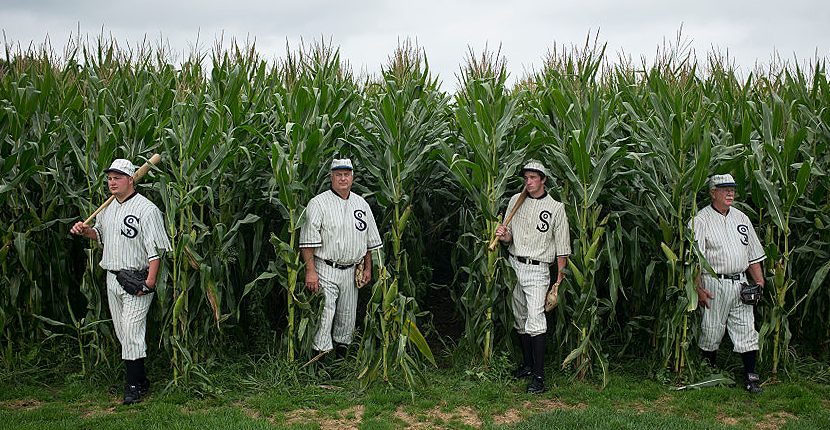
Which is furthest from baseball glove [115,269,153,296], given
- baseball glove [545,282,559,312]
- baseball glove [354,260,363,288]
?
baseball glove [545,282,559,312]

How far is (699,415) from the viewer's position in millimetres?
5855

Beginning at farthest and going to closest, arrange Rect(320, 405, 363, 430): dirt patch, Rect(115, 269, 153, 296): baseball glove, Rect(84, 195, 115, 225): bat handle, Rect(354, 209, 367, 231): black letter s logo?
Rect(354, 209, 367, 231): black letter s logo, Rect(84, 195, 115, 225): bat handle, Rect(115, 269, 153, 296): baseball glove, Rect(320, 405, 363, 430): dirt patch

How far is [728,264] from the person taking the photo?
20.6 ft

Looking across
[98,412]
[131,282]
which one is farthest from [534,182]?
[98,412]

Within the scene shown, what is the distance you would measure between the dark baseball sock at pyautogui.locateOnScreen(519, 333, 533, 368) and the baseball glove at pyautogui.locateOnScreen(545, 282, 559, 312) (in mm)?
326

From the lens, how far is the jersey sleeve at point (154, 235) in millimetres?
5918

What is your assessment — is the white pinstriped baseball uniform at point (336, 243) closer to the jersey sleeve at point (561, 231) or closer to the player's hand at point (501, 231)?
the player's hand at point (501, 231)

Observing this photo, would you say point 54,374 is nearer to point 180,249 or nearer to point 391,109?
point 180,249

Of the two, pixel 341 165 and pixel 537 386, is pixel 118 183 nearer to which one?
pixel 341 165

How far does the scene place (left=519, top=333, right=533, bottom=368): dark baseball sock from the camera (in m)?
6.51

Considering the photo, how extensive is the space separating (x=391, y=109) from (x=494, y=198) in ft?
3.85

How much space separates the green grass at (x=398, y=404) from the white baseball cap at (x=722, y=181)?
172 cm

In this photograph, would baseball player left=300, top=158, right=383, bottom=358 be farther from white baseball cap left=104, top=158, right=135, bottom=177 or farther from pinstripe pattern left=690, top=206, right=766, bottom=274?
pinstripe pattern left=690, top=206, right=766, bottom=274

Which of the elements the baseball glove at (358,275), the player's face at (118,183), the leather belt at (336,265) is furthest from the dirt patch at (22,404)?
the baseball glove at (358,275)
